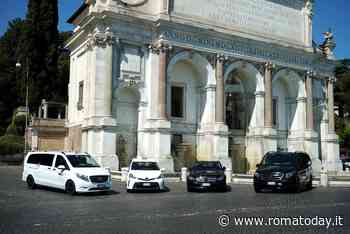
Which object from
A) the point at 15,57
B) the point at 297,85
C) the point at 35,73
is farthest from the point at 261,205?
the point at 15,57

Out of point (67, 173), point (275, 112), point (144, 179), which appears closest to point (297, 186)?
point (144, 179)

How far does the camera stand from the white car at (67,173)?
1702 centimetres

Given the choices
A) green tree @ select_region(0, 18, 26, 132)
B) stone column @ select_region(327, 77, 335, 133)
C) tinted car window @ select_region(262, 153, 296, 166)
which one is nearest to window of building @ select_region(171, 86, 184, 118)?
tinted car window @ select_region(262, 153, 296, 166)

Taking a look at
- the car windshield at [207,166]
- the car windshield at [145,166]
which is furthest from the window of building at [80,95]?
the car windshield at [207,166]

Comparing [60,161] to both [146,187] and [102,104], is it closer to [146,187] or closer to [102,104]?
[146,187]

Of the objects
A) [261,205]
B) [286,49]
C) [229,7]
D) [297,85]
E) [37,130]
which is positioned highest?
[229,7]

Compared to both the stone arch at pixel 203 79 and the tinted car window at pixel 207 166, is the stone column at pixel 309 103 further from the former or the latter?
the tinted car window at pixel 207 166

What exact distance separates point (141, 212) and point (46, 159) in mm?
8159

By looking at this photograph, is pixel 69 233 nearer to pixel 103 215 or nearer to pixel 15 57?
pixel 103 215

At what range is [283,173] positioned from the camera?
1908cm

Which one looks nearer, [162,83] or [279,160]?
[279,160]

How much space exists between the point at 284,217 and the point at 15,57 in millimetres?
55547

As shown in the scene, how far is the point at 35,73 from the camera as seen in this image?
1828 inches

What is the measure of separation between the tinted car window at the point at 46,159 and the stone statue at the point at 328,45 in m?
33.2
